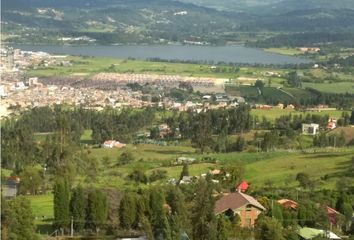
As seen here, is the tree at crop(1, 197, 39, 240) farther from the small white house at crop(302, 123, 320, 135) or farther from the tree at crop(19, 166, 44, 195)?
the small white house at crop(302, 123, 320, 135)

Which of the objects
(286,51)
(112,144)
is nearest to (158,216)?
(112,144)

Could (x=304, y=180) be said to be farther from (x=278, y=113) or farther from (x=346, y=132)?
(x=278, y=113)

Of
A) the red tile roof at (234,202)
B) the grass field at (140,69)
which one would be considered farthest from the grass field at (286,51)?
the red tile roof at (234,202)

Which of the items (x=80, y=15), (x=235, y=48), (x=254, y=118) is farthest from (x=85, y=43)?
(x=254, y=118)

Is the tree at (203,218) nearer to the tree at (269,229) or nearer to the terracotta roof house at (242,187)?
the tree at (269,229)

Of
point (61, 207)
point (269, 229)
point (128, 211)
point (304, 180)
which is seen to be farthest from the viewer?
point (304, 180)

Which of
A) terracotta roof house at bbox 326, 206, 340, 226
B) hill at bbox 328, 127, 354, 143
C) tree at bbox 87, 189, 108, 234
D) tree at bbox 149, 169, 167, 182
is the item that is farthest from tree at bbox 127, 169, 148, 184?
hill at bbox 328, 127, 354, 143
